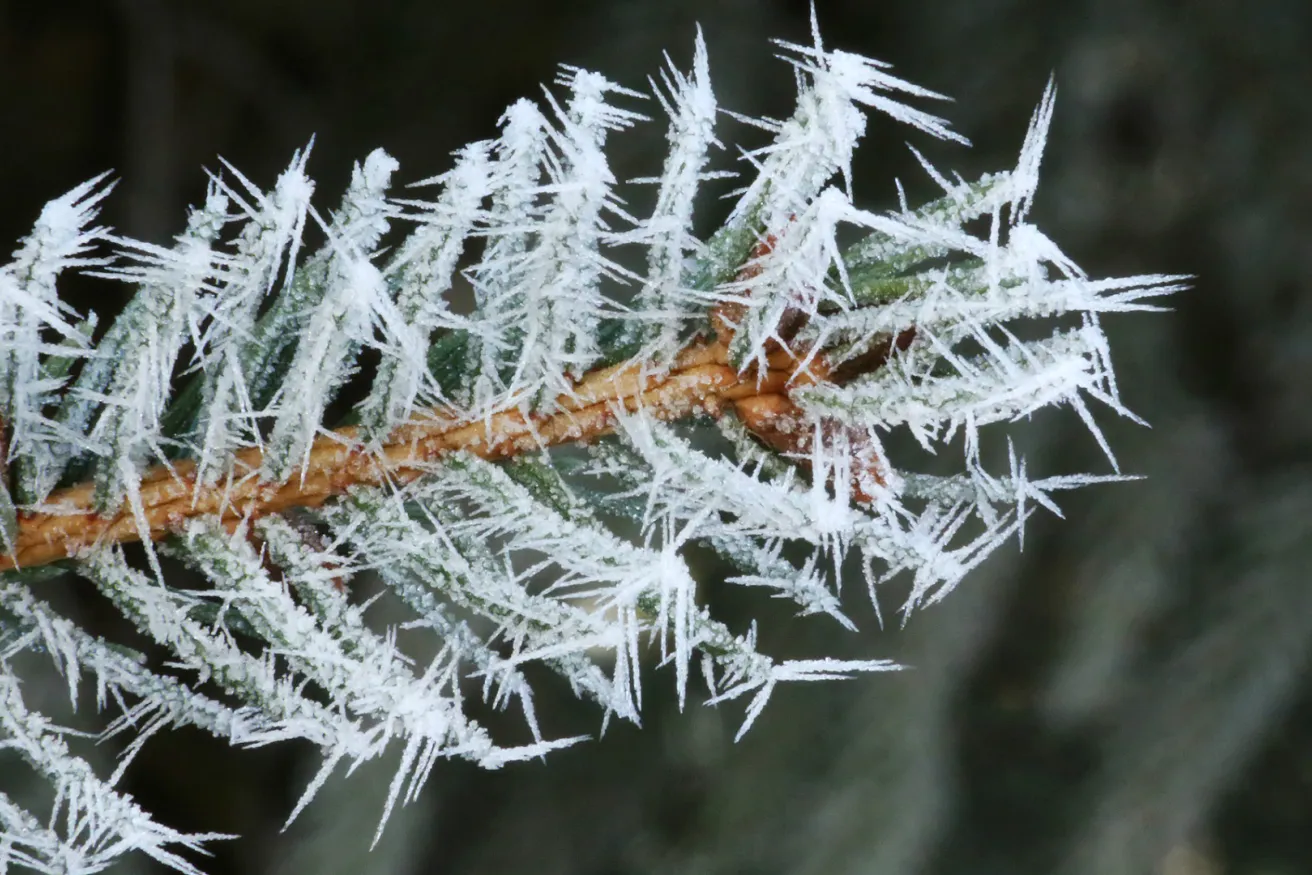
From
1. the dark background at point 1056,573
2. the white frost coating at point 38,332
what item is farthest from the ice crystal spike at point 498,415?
the dark background at point 1056,573

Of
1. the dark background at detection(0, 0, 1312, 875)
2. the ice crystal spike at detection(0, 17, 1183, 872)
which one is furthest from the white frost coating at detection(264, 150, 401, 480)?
the dark background at detection(0, 0, 1312, 875)

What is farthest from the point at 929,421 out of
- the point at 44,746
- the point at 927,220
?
the point at 44,746

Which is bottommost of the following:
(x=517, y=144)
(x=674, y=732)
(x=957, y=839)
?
(x=957, y=839)

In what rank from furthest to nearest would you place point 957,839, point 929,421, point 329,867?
point 957,839 → point 329,867 → point 929,421

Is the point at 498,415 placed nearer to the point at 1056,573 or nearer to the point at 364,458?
the point at 364,458

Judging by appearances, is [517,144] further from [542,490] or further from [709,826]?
[709,826]

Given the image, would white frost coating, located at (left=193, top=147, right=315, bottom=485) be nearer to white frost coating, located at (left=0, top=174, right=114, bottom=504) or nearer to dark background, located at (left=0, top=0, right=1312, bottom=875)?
white frost coating, located at (left=0, top=174, right=114, bottom=504)
